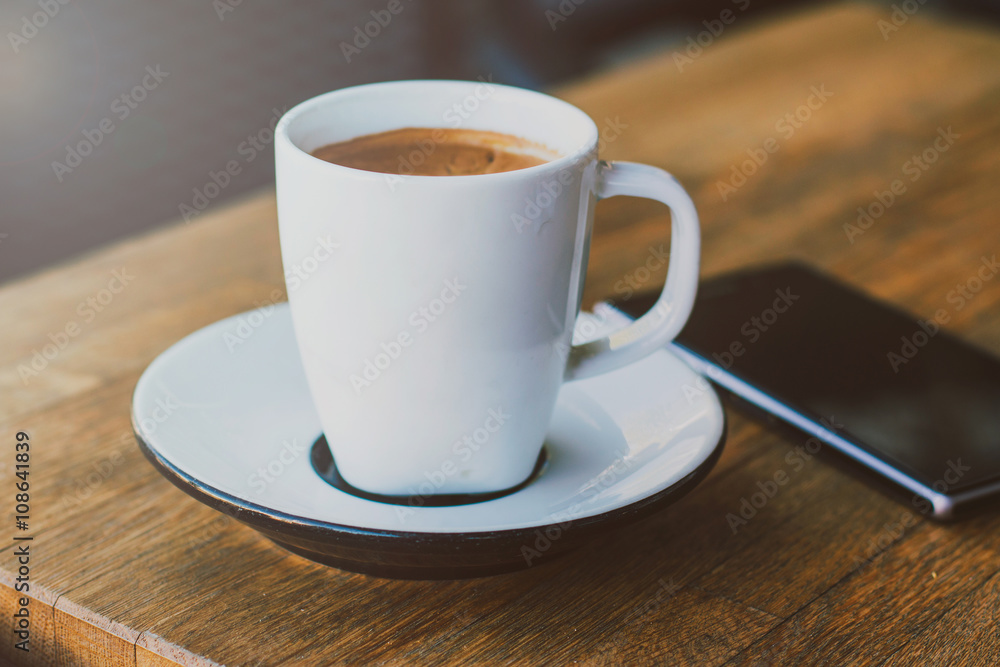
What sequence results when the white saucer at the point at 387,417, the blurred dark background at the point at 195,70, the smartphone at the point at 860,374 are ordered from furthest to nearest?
the blurred dark background at the point at 195,70, the smartphone at the point at 860,374, the white saucer at the point at 387,417

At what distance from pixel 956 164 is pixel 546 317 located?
32.1 inches

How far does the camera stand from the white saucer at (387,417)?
0.43 m

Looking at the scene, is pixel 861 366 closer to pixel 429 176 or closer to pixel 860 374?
pixel 860 374

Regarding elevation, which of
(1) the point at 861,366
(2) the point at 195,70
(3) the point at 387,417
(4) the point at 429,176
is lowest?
(2) the point at 195,70

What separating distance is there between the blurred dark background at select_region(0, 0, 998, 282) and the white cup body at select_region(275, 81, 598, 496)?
1.55 meters

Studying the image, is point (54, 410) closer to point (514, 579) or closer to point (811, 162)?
point (514, 579)

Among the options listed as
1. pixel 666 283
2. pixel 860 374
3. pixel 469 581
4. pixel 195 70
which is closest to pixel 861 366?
pixel 860 374

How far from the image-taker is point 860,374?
66 centimetres

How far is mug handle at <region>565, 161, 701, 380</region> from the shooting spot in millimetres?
502

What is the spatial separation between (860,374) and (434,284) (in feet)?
1.15

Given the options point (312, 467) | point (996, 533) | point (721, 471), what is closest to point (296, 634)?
point (312, 467)

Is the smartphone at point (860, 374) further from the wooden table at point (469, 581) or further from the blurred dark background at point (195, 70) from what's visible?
the blurred dark background at point (195, 70)

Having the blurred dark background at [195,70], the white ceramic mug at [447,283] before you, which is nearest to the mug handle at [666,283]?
the white ceramic mug at [447,283]

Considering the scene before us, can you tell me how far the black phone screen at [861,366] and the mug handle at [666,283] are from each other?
5.4 inches
